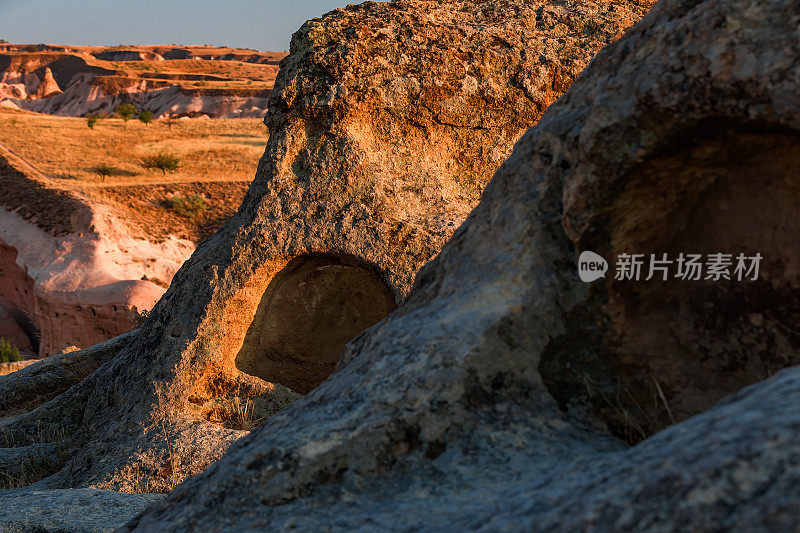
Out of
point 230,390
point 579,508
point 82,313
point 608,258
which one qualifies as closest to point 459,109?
point 230,390

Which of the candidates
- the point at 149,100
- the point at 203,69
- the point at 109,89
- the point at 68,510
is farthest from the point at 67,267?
the point at 203,69

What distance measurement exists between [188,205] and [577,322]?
2132cm

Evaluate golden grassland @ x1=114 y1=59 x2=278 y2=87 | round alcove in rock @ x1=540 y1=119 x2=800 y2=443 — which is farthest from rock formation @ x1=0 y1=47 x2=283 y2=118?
round alcove in rock @ x1=540 y1=119 x2=800 y2=443

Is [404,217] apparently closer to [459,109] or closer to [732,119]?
[459,109]

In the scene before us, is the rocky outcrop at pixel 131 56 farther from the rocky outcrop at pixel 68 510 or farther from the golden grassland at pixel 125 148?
the rocky outcrop at pixel 68 510

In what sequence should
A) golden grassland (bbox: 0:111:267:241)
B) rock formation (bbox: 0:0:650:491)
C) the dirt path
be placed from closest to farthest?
1. rock formation (bbox: 0:0:650:491)
2. golden grassland (bbox: 0:111:267:241)
3. the dirt path

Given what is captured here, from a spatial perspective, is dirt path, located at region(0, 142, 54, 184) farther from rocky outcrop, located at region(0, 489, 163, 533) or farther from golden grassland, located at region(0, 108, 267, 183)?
rocky outcrop, located at region(0, 489, 163, 533)

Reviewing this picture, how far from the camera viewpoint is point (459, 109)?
5758 millimetres

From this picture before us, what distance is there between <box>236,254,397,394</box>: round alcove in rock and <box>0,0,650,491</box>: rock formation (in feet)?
0.06

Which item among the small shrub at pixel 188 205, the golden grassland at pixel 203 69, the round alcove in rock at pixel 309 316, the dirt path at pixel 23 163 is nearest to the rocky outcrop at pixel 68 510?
the round alcove in rock at pixel 309 316

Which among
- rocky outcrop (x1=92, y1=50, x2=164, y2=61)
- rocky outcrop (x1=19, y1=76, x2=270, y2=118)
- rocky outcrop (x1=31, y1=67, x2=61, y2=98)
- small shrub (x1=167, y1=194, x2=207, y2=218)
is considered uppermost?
rocky outcrop (x1=92, y1=50, x2=164, y2=61)

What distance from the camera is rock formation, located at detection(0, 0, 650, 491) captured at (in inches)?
193

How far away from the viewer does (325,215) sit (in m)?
5.19

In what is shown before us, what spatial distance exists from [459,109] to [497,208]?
3311 mm
